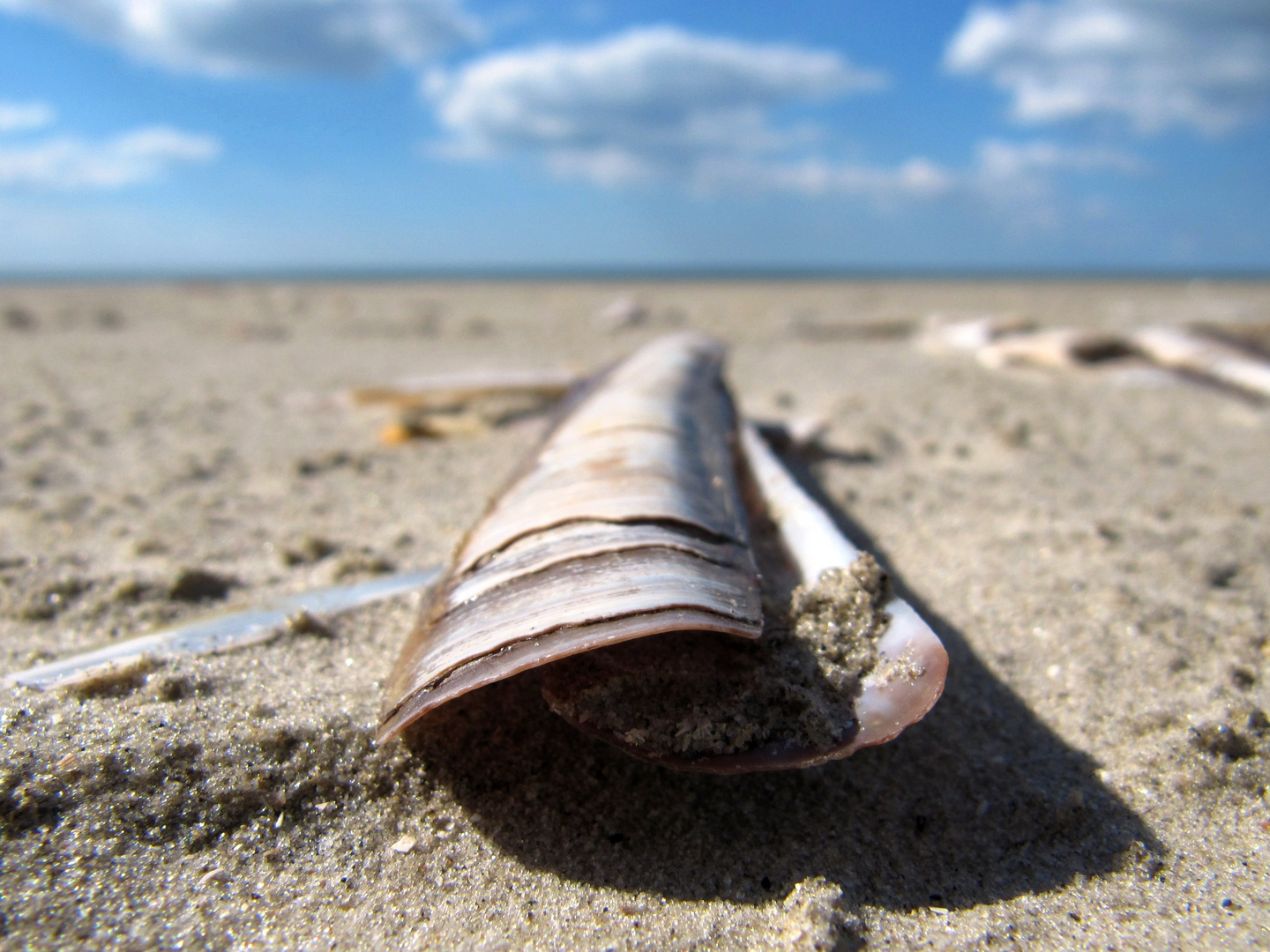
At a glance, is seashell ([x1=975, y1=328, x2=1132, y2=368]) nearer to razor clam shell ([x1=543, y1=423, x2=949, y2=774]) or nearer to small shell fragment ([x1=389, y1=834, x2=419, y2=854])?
razor clam shell ([x1=543, y1=423, x2=949, y2=774])

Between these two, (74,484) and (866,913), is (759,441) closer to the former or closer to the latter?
(866,913)

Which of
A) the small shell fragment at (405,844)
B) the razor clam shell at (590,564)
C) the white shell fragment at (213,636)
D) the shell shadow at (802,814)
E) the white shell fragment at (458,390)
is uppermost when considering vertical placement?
the razor clam shell at (590,564)

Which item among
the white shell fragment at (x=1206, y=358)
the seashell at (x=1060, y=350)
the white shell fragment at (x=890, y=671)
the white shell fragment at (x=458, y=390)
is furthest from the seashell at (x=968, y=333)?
the white shell fragment at (x=890, y=671)

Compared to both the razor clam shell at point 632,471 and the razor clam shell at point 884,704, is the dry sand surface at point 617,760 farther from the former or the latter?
the razor clam shell at point 632,471

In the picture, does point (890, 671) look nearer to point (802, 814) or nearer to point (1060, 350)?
point (802, 814)

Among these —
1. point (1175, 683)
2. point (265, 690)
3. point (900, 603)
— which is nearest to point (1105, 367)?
point (1175, 683)
